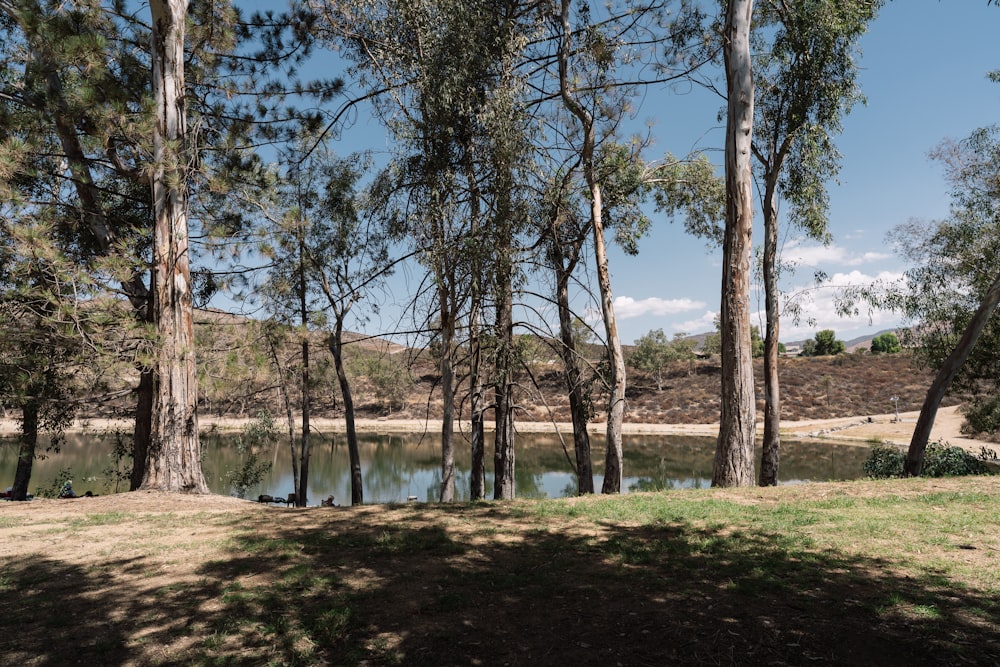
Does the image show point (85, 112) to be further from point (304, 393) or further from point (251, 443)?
point (251, 443)

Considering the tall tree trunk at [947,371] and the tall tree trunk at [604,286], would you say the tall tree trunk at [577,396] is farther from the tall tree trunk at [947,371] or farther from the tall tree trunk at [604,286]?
the tall tree trunk at [947,371]

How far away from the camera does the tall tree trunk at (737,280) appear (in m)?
7.07

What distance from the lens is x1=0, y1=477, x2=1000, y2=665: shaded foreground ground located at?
8.94 feet

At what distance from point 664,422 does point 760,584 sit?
36.7 metres

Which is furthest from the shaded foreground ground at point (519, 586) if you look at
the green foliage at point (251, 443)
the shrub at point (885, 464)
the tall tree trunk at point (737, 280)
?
the green foliage at point (251, 443)

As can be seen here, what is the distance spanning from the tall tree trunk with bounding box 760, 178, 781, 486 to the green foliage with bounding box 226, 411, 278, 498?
11.5m

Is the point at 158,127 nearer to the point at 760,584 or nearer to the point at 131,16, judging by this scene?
the point at 131,16

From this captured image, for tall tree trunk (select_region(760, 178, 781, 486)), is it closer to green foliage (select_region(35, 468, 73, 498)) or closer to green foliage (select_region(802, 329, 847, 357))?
green foliage (select_region(35, 468, 73, 498))

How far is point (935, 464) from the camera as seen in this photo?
34.9 feet

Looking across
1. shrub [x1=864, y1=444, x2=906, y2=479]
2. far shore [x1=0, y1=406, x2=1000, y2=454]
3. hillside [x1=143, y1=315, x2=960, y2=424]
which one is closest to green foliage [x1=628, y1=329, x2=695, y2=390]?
hillside [x1=143, y1=315, x2=960, y2=424]

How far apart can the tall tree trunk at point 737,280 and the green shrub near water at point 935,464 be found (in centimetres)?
458

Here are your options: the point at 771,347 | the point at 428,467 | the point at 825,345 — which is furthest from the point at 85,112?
the point at 825,345

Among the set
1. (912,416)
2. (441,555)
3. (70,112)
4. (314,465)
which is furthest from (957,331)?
(314,465)

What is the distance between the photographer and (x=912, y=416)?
31.7 meters
